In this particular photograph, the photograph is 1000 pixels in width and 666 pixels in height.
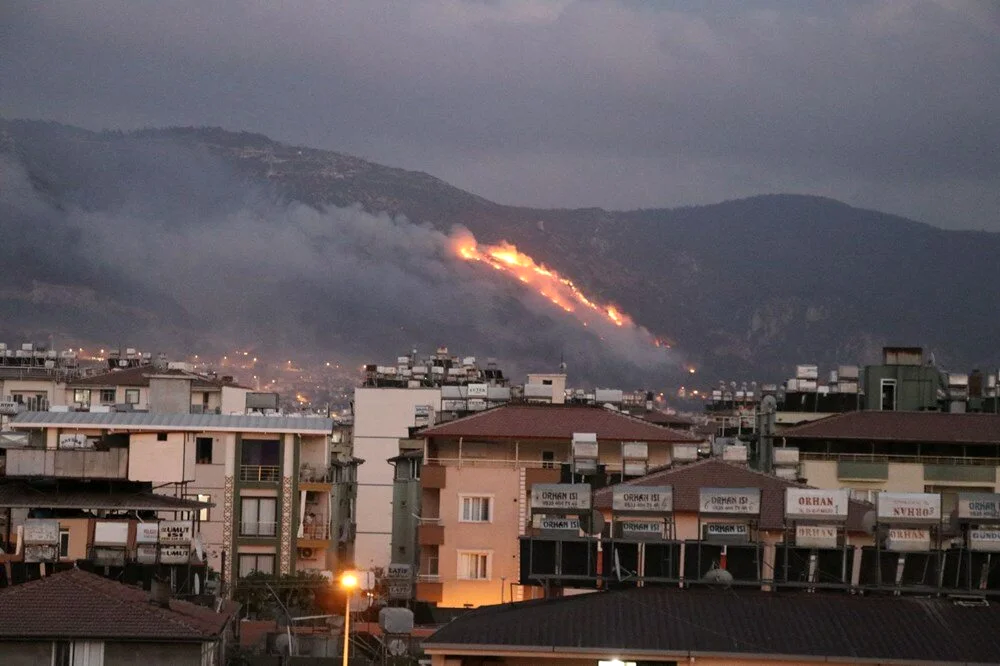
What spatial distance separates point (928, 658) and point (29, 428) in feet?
184

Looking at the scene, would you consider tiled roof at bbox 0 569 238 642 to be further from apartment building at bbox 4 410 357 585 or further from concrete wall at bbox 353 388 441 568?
concrete wall at bbox 353 388 441 568

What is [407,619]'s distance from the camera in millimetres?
53125

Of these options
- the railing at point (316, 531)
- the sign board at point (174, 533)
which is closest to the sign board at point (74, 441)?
the railing at point (316, 531)

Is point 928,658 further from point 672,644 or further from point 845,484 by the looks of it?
point 845,484

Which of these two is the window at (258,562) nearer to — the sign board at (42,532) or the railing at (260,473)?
the railing at (260,473)

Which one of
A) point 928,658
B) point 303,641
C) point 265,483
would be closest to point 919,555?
point 928,658

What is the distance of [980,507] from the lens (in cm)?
5150

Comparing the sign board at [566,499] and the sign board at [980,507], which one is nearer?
the sign board at [980,507]

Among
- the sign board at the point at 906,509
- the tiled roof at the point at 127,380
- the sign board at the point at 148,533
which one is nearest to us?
the sign board at the point at 906,509

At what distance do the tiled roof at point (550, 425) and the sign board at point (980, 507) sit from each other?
113ft

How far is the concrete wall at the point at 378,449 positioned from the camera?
140 m

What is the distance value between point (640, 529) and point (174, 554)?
16.5 metres

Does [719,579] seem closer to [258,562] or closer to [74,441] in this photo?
[74,441]

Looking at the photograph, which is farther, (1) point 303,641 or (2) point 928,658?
(1) point 303,641
